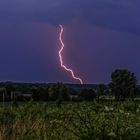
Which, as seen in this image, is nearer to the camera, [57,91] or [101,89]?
[101,89]

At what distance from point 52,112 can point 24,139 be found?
5.68 meters

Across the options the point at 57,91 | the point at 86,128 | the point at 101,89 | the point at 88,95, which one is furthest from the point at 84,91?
the point at 86,128

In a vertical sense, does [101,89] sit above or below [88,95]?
below

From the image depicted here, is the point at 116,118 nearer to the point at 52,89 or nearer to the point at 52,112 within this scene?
the point at 52,112

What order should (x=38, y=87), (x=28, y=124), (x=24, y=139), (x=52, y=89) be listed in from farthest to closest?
1. (x=38, y=87)
2. (x=52, y=89)
3. (x=28, y=124)
4. (x=24, y=139)

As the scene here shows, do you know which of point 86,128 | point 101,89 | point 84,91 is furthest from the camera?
point 84,91

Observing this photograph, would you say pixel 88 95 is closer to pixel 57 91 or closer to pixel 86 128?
pixel 57 91

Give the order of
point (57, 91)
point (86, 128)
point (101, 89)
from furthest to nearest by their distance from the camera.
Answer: point (57, 91) → point (101, 89) → point (86, 128)

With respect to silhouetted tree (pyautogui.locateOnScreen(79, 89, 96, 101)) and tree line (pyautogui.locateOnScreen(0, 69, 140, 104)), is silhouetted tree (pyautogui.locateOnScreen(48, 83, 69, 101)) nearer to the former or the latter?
tree line (pyautogui.locateOnScreen(0, 69, 140, 104))

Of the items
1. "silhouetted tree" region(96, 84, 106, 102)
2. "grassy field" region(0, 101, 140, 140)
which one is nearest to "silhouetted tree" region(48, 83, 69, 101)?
"silhouetted tree" region(96, 84, 106, 102)

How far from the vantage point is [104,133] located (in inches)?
408

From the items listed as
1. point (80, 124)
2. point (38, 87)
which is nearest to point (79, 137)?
point (80, 124)

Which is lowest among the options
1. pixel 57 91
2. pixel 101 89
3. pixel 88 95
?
pixel 101 89

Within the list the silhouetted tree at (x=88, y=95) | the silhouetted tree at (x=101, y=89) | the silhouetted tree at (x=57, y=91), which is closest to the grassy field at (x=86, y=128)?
the silhouetted tree at (x=101, y=89)
